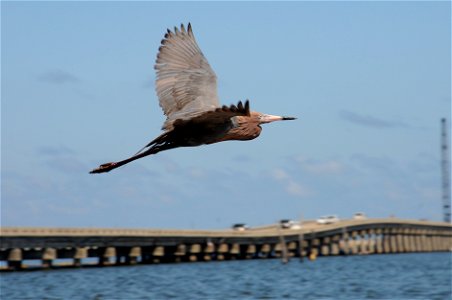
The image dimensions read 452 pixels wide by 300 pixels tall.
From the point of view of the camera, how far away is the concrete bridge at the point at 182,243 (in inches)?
3351

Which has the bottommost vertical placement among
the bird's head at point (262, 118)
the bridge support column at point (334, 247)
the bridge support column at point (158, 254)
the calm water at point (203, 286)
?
the calm water at point (203, 286)

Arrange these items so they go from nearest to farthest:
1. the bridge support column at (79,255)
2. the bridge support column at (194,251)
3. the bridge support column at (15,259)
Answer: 1. the bridge support column at (15,259)
2. the bridge support column at (79,255)
3. the bridge support column at (194,251)

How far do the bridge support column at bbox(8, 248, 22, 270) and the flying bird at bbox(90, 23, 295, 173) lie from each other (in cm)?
6903

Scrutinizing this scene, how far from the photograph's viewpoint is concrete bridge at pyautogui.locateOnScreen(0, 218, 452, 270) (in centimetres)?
8512

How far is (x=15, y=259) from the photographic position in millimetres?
83250

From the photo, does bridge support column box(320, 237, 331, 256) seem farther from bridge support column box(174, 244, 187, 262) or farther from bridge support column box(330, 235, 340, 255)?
bridge support column box(174, 244, 187, 262)

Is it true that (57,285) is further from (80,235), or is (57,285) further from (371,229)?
(371,229)

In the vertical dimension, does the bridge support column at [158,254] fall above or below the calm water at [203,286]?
above

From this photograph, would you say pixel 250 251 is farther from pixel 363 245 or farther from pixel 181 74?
pixel 181 74

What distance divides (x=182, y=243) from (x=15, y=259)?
30.1 meters

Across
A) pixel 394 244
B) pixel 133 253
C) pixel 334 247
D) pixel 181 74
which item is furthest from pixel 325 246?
pixel 181 74

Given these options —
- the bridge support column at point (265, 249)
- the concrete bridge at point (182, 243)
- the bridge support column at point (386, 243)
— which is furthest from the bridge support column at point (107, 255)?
the bridge support column at point (386, 243)

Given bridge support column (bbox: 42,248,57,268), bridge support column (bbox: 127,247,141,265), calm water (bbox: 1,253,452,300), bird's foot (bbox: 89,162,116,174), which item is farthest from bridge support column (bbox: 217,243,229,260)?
bird's foot (bbox: 89,162,116,174)

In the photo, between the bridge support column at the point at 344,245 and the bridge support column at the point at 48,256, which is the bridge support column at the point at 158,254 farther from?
the bridge support column at the point at 344,245
